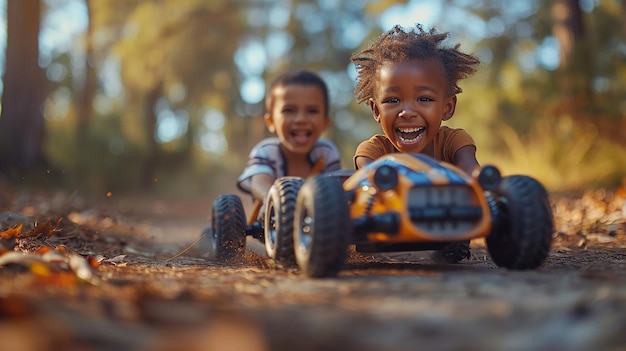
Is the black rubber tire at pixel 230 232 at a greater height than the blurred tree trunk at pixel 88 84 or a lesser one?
lesser

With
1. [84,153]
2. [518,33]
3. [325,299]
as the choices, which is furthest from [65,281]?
[518,33]

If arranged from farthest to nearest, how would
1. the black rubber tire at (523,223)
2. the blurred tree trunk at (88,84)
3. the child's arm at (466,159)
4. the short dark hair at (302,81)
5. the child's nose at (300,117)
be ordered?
the blurred tree trunk at (88,84) → the short dark hair at (302,81) → the child's nose at (300,117) → the child's arm at (466,159) → the black rubber tire at (523,223)

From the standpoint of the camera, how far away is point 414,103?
3775 millimetres

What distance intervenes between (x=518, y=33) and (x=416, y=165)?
614 inches

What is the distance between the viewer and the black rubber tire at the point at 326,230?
2652mm

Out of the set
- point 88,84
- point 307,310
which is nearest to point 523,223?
point 307,310

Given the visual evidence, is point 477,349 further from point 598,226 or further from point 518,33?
point 518,33

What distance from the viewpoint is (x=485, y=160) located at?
1413 cm

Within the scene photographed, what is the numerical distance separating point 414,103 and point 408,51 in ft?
1.18

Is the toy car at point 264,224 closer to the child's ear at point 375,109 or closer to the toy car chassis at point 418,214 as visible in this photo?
the toy car chassis at point 418,214

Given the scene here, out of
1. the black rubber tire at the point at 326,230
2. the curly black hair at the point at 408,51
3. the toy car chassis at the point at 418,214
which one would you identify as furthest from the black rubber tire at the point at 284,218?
the curly black hair at the point at 408,51

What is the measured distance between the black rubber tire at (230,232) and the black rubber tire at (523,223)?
2.00 m

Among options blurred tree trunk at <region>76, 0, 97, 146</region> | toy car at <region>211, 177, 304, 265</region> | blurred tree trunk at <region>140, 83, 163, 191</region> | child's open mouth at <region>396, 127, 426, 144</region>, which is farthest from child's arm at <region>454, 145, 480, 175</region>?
blurred tree trunk at <region>76, 0, 97, 146</region>

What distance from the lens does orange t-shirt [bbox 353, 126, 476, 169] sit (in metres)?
A: 3.82
